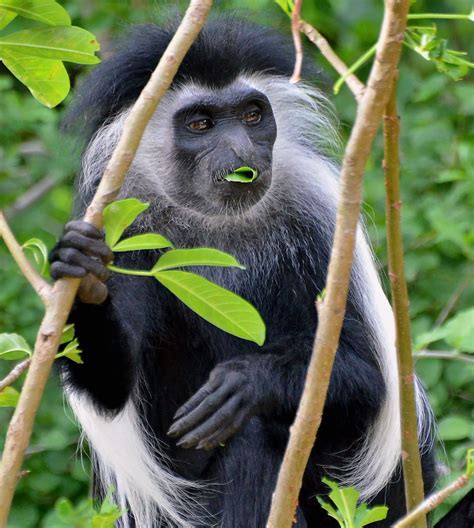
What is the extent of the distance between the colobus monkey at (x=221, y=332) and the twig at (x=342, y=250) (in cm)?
118

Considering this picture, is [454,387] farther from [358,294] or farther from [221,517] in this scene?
[221,517]

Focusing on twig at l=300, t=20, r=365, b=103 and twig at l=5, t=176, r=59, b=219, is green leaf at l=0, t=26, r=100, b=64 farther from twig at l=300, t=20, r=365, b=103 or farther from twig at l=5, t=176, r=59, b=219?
twig at l=5, t=176, r=59, b=219

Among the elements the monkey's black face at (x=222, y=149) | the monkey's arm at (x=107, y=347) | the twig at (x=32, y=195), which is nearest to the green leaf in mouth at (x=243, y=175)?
the monkey's black face at (x=222, y=149)

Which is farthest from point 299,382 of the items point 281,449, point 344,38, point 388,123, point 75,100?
point 344,38

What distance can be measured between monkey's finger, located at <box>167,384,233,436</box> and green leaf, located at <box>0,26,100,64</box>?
1.04m

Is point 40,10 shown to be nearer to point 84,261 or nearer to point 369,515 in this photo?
point 84,261

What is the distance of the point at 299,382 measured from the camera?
8.87 ft

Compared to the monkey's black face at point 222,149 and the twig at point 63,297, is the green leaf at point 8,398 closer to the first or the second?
the twig at point 63,297

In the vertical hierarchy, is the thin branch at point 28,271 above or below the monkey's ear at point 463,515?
above

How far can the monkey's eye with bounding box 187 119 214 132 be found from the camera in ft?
9.80

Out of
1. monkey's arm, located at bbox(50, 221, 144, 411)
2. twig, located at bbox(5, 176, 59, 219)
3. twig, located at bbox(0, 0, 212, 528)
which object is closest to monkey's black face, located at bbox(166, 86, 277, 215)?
monkey's arm, located at bbox(50, 221, 144, 411)

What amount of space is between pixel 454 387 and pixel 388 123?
228cm

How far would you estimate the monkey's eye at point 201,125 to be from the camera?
299 cm

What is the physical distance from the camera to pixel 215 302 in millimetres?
1519
